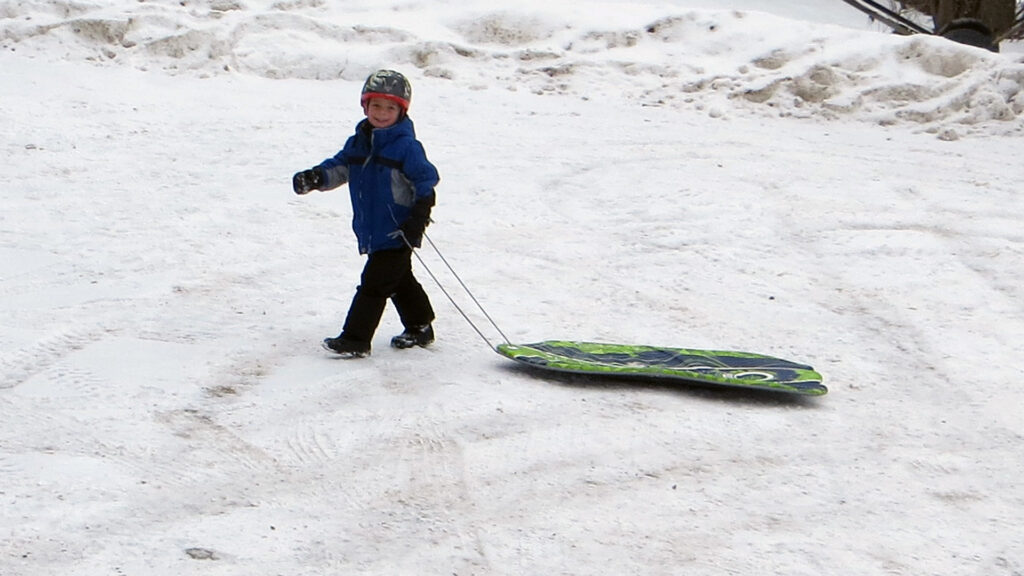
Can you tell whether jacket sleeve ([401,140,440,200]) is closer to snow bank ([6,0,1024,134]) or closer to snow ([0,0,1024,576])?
snow ([0,0,1024,576])

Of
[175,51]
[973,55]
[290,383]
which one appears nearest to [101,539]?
[290,383]

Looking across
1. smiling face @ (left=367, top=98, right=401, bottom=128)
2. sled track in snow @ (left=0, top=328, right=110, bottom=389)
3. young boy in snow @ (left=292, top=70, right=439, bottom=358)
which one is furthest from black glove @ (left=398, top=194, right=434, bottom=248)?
sled track in snow @ (left=0, top=328, right=110, bottom=389)

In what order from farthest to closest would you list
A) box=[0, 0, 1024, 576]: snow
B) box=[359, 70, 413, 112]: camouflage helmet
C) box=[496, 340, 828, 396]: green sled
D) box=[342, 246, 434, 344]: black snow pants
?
box=[342, 246, 434, 344]: black snow pants < box=[359, 70, 413, 112]: camouflage helmet < box=[496, 340, 828, 396]: green sled < box=[0, 0, 1024, 576]: snow

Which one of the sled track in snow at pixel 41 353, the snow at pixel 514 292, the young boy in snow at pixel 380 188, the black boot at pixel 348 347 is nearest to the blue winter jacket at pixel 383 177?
the young boy in snow at pixel 380 188

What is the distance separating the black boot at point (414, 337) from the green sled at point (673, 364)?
338 millimetres

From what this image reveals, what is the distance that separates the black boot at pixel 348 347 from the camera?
4824mm

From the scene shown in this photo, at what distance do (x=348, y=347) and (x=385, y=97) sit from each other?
0.95 meters

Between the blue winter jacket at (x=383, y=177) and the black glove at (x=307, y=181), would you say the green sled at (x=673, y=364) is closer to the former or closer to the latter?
the blue winter jacket at (x=383, y=177)

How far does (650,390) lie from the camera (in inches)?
182

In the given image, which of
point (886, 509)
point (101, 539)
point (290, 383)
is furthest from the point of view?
point (290, 383)

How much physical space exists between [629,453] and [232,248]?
306 centimetres

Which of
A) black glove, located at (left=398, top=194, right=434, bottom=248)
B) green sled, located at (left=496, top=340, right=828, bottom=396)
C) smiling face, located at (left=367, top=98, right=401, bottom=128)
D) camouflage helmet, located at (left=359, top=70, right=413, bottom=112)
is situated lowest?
green sled, located at (left=496, top=340, right=828, bottom=396)

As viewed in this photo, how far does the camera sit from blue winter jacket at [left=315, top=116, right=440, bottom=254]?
4703 millimetres

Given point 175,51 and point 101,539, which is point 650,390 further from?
point 175,51
